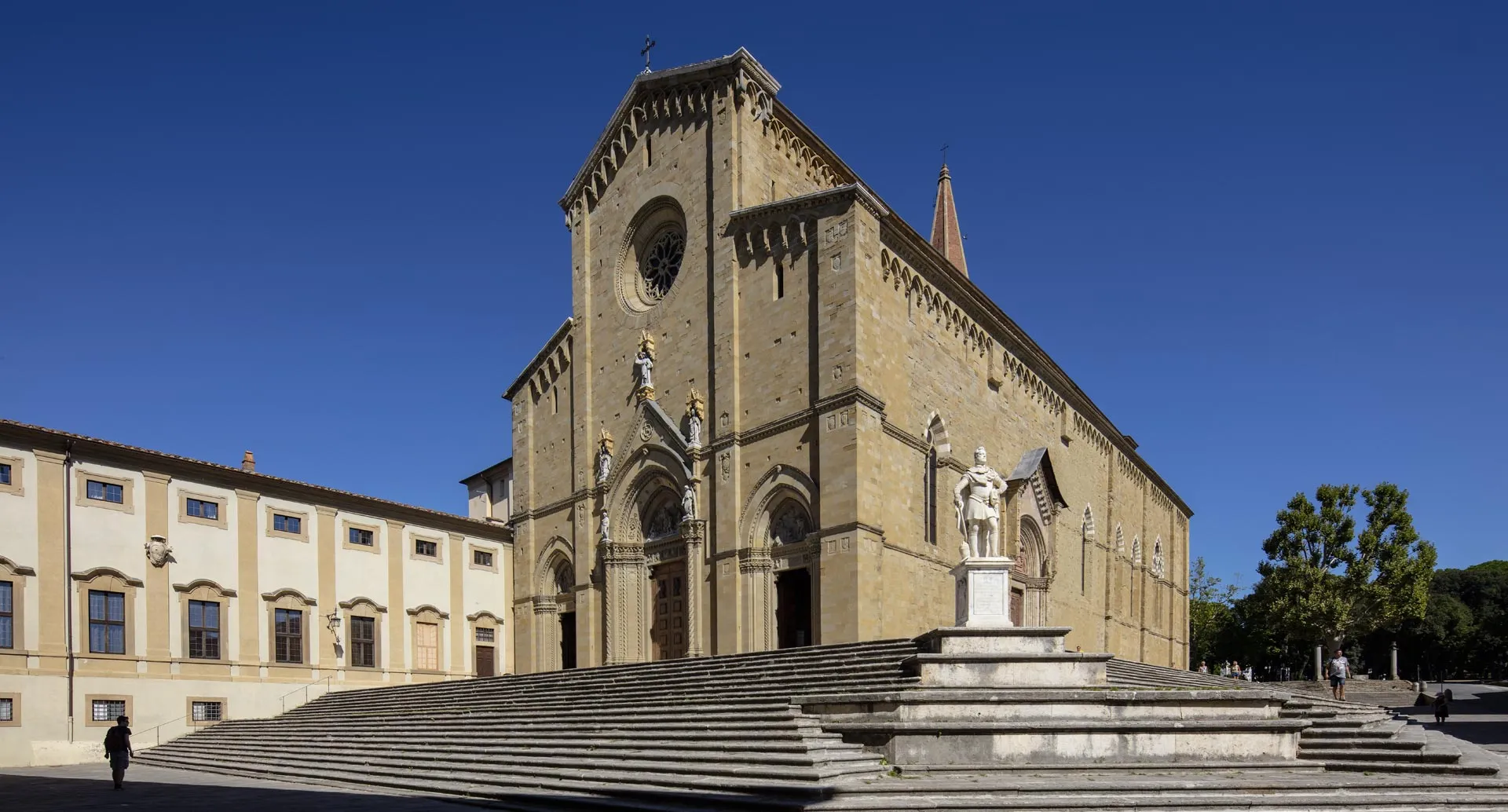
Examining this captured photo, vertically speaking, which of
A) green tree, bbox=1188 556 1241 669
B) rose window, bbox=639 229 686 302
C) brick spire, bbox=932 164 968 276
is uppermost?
brick spire, bbox=932 164 968 276

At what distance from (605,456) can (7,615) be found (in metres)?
16.6

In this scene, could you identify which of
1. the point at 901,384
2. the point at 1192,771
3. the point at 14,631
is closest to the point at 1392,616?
the point at 901,384

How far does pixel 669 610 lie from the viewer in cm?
3241

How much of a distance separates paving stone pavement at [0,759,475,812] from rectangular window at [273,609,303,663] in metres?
8.27

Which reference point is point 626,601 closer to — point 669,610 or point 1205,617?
point 669,610

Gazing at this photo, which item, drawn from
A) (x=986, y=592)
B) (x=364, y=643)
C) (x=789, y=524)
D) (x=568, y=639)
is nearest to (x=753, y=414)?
(x=789, y=524)

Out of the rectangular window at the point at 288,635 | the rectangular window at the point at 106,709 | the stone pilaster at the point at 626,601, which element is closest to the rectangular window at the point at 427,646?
the rectangular window at the point at 288,635

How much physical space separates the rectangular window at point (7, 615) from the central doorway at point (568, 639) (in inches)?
631

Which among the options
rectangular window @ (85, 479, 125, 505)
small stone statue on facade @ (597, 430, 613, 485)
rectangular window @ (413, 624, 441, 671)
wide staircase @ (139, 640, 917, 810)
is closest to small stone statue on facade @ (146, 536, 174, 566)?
rectangular window @ (85, 479, 125, 505)

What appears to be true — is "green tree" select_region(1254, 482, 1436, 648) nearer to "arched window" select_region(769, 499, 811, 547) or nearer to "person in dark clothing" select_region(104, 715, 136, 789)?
"arched window" select_region(769, 499, 811, 547)

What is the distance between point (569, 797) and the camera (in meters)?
16.9

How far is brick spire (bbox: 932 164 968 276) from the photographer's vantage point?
178ft

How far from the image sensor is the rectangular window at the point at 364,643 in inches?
1390

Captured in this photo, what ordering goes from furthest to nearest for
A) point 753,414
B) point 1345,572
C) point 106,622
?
1. point 1345,572
2. point 753,414
3. point 106,622
